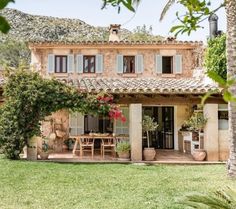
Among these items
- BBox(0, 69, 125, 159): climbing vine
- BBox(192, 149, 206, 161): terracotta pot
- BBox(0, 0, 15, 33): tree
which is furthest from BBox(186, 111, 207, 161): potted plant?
BBox(0, 0, 15, 33): tree

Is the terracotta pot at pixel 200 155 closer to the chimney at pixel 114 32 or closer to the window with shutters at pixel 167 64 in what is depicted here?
the window with shutters at pixel 167 64

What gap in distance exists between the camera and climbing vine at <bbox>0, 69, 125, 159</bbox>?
14.8 m

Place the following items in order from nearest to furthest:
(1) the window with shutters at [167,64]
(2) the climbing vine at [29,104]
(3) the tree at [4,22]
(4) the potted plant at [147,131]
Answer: (3) the tree at [4,22] < (2) the climbing vine at [29,104] < (4) the potted plant at [147,131] < (1) the window with shutters at [167,64]

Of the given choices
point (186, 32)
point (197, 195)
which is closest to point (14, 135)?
point (197, 195)

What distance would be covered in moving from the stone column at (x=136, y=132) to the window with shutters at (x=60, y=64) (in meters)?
6.98

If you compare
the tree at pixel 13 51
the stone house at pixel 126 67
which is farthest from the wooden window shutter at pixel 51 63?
the tree at pixel 13 51

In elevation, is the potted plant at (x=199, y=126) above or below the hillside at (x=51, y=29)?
below

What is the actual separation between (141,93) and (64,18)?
63110 millimetres

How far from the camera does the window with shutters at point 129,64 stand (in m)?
21.7

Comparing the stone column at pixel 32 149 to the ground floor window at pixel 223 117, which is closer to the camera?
the stone column at pixel 32 149

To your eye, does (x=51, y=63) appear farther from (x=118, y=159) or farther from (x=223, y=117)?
(x=223, y=117)

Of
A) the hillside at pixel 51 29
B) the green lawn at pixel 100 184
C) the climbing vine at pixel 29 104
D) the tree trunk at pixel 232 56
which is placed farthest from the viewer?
the hillside at pixel 51 29

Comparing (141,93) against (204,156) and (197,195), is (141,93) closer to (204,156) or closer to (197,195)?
(204,156)

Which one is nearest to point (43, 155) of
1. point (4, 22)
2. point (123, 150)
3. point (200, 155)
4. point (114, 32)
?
point (123, 150)
